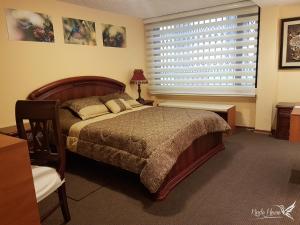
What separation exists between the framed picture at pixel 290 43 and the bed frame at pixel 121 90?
1759 millimetres

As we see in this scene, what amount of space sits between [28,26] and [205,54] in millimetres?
3056

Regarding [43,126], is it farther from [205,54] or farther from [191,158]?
[205,54]

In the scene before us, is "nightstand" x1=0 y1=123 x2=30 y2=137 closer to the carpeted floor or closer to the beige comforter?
the beige comforter

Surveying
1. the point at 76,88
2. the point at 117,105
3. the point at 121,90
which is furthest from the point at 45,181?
the point at 121,90

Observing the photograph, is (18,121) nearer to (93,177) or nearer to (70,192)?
(70,192)

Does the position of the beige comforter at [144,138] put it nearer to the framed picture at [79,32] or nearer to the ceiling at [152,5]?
the framed picture at [79,32]

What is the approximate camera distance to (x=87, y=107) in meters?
3.48

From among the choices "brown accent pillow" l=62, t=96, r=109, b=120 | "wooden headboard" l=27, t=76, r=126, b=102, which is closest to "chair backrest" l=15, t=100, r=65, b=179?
"brown accent pillow" l=62, t=96, r=109, b=120

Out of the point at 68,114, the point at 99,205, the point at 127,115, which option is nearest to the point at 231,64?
the point at 127,115

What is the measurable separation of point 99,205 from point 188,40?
3613mm

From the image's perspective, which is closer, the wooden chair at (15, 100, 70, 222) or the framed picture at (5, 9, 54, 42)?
the wooden chair at (15, 100, 70, 222)

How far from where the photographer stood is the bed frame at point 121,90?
263 cm

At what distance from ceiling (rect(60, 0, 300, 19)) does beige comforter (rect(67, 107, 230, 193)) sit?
1.86 metres

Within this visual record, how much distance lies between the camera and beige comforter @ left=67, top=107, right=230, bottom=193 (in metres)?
2.29
